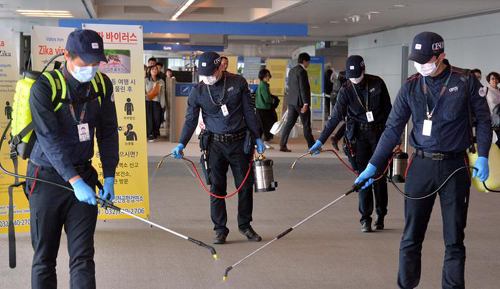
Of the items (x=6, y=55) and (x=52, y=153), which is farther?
(x=6, y=55)

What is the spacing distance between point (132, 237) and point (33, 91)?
346cm

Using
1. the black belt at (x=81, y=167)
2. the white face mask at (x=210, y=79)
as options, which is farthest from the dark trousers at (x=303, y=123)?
the black belt at (x=81, y=167)

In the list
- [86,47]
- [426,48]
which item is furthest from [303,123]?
[86,47]

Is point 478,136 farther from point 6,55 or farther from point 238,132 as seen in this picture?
point 6,55

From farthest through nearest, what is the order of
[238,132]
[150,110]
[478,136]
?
[150,110], [238,132], [478,136]

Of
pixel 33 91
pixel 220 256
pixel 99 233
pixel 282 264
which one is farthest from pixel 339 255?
pixel 33 91

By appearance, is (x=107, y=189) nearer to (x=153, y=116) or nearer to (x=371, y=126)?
(x=371, y=126)

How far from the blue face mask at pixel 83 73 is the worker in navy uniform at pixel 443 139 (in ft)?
A: 6.85

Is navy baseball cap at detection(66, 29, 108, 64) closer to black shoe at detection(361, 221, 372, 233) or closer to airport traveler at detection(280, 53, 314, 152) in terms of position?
black shoe at detection(361, 221, 372, 233)

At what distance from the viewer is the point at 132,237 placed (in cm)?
724

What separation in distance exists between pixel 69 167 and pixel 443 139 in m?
2.40

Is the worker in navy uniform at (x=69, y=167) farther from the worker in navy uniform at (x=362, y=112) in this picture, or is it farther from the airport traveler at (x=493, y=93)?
the airport traveler at (x=493, y=93)

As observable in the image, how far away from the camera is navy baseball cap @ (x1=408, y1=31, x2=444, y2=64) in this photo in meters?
4.73

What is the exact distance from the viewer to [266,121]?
16.3 meters
